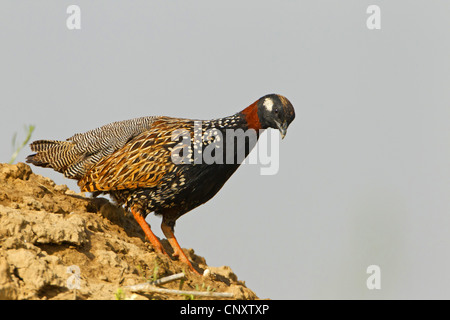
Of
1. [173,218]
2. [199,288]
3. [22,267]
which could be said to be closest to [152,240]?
[173,218]

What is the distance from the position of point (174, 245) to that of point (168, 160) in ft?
3.53

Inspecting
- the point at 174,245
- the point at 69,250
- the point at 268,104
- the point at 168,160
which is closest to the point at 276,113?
the point at 268,104

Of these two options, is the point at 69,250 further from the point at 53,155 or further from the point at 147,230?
the point at 53,155

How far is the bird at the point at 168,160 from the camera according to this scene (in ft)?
27.6

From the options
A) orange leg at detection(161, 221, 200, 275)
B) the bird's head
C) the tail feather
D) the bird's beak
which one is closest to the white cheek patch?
the bird's head

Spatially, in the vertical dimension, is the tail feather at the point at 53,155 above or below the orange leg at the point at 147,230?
above

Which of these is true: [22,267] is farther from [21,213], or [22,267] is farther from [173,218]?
[173,218]

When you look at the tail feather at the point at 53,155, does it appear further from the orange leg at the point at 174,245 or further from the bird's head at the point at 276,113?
the bird's head at the point at 276,113

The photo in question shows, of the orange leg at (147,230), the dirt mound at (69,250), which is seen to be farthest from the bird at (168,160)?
the dirt mound at (69,250)

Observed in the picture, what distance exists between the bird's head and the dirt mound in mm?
1856

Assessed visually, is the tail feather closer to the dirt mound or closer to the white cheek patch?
the dirt mound

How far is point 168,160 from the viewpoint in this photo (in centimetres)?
843

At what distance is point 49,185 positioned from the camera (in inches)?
338

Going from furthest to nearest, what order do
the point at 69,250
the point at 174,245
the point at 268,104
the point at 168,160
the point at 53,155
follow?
the point at 53,155
the point at 174,245
the point at 268,104
the point at 168,160
the point at 69,250
